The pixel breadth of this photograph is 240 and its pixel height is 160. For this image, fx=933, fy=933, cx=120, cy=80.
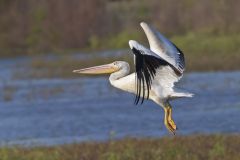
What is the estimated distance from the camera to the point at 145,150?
10.1 metres

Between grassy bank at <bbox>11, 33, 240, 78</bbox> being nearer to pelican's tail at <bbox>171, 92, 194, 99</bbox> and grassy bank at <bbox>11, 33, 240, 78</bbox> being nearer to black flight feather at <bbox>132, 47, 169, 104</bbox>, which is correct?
pelican's tail at <bbox>171, 92, 194, 99</bbox>

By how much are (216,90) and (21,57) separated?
41.9 feet

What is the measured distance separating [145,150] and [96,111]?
6462 mm

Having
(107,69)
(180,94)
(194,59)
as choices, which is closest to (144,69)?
(180,94)


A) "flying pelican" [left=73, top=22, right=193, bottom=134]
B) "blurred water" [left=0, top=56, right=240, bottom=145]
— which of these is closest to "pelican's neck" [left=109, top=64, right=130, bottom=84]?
"flying pelican" [left=73, top=22, right=193, bottom=134]

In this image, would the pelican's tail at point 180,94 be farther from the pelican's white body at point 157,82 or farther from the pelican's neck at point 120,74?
the pelican's neck at point 120,74

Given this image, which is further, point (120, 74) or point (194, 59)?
point (194, 59)

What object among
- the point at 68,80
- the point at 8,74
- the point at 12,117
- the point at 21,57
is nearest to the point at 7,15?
the point at 21,57

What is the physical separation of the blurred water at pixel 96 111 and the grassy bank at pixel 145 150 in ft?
2.63

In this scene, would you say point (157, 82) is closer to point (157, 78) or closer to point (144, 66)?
point (157, 78)

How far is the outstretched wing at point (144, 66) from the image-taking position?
7.45 meters

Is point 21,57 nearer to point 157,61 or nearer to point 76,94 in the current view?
point 76,94

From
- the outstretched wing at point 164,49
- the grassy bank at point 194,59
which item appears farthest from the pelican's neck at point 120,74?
the grassy bank at point 194,59

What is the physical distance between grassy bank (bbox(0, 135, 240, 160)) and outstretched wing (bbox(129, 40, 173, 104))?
170 cm
